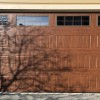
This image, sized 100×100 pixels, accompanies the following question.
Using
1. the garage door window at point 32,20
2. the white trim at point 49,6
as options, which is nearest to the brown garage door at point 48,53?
the garage door window at point 32,20

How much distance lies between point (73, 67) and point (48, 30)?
1.43 m

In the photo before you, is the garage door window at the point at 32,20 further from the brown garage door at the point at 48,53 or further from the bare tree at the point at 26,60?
the bare tree at the point at 26,60

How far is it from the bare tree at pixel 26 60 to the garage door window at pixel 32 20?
166 millimetres

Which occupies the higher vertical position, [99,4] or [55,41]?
[99,4]

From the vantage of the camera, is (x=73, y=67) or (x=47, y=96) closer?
(x=47, y=96)

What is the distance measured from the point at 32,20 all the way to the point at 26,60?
4.25ft

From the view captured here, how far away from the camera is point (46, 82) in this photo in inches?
472

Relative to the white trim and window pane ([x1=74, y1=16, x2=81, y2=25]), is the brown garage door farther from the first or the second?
the white trim

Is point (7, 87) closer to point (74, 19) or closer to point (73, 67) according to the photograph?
point (73, 67)

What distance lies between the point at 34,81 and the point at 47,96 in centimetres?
89

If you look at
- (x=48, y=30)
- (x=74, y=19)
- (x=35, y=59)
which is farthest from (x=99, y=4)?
(x=35, y=59)

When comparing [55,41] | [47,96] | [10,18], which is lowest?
[47,96]

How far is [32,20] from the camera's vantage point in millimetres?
12031

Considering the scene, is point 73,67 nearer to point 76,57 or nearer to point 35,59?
point 76,57
